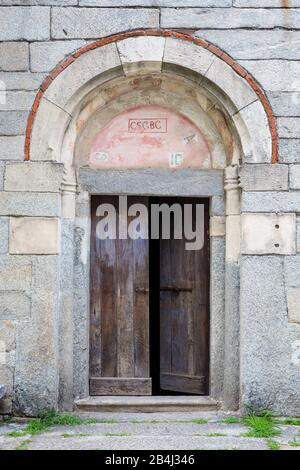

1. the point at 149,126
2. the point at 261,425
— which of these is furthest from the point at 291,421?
the point at 149,126

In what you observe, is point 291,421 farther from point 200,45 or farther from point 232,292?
point 200,45

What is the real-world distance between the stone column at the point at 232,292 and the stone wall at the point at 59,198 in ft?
0.50

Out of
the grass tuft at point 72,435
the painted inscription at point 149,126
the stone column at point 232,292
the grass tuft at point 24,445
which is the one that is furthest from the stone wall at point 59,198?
the painted inscription at point 149,126

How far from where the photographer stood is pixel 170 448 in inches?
146

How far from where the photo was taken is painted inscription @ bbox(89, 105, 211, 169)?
16.1 feet

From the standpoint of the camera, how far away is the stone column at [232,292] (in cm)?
468

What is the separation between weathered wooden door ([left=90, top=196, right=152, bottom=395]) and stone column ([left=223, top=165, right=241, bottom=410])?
72cm

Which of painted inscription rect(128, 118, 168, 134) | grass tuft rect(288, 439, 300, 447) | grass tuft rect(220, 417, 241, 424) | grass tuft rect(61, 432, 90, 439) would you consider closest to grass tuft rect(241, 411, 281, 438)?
grass tuft rect(220, 417, 241, 424)

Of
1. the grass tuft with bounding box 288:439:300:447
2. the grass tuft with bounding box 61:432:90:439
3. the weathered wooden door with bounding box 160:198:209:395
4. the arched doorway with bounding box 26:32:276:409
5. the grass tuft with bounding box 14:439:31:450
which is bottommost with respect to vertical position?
the grass tuft with bounding box 288:439:300:447

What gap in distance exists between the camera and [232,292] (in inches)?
185

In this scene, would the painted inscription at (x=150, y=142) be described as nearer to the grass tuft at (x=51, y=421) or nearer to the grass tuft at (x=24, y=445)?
the grass tuft at (x=51, y=421)

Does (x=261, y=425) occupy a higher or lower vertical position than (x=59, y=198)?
lower

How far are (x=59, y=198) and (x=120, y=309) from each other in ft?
3.63

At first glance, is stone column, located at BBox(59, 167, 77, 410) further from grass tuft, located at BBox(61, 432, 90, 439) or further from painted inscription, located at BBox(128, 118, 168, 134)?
painted inscription, located at BBox(128, 118, 168, 134)
